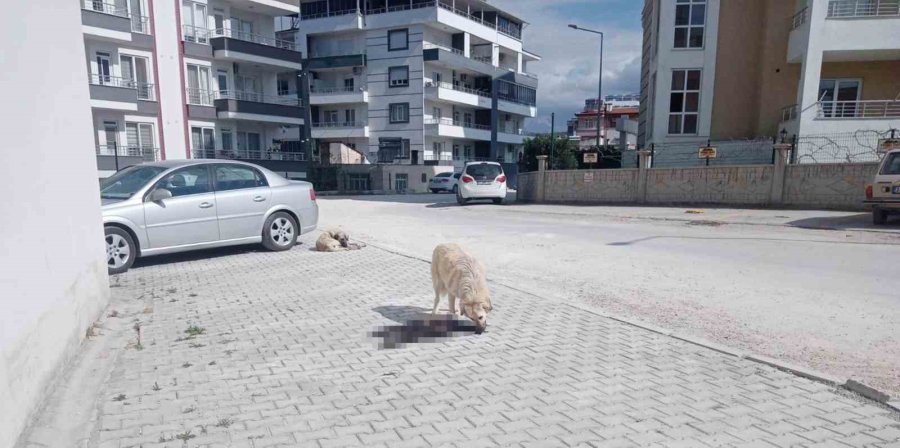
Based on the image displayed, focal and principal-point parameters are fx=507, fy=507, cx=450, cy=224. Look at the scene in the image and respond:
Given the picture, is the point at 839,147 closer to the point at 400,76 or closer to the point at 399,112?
the point at 399,112

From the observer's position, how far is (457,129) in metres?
45.0

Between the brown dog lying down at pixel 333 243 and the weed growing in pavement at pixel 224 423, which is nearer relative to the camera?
the weed growing in pavement at pixel 224 423

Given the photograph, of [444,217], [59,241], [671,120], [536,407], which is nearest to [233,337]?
[59,241]

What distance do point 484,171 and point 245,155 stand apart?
1879 cm

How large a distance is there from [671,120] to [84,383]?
79.0 feet

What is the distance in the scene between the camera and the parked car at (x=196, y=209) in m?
7.65

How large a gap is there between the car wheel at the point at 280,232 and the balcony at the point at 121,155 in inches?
817

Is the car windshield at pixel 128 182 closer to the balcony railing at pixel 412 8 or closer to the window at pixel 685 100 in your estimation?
the window at pixel 685 100

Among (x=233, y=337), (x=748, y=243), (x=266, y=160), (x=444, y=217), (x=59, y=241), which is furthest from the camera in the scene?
(x=266, y=160)

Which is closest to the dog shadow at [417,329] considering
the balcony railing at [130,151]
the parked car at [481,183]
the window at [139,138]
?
the parked car at [481,183]

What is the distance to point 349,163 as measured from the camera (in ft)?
135

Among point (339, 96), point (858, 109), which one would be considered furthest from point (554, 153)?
point (858, 109)

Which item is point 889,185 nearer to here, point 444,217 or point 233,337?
point 444,217

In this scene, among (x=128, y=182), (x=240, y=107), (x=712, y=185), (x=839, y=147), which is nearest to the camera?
(x=128, y=182)
